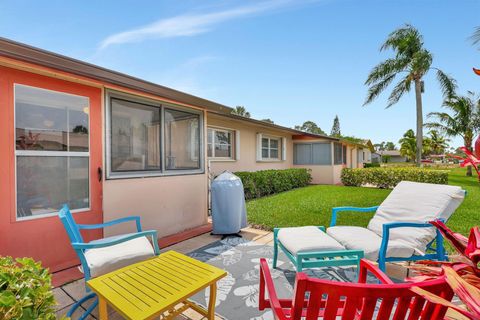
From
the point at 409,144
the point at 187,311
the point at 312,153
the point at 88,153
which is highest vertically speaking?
the point at 409,144

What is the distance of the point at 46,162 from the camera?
355 centimetres

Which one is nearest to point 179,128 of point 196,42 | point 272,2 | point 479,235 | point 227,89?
point 196,42

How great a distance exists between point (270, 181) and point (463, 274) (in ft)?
31.7

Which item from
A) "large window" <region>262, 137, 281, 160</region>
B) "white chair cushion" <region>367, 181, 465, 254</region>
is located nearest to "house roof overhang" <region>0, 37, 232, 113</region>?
"white chair cushion" <region>367, 181, 465, 254</region>

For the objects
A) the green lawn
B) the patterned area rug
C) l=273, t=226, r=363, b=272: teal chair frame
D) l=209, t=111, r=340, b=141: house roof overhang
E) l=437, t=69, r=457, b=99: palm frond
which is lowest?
the patterned area rug

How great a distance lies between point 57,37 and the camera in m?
5.10

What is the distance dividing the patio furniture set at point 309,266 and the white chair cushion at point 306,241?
1cm

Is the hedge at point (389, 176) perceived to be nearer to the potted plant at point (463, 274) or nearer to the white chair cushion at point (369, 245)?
the white chair cushion at point (369, 245)

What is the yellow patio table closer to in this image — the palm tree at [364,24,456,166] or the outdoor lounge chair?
the outdoor lounge chair

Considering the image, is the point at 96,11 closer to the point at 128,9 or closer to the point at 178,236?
the point at 128,9

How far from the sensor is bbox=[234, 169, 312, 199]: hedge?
917 cm

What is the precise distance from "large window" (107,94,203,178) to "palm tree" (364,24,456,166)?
15104 mm

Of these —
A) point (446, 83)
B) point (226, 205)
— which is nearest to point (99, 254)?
point (226, 205)

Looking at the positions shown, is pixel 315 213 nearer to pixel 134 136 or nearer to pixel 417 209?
pixel 417 209
